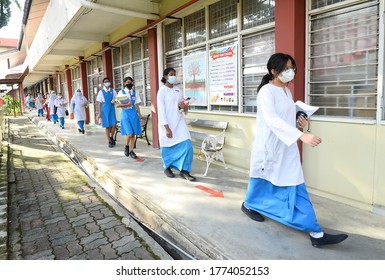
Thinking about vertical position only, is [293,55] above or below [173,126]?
above

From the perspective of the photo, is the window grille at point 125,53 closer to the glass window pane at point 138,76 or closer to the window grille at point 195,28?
the glass window pane at point 138,76

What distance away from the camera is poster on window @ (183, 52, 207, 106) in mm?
5691

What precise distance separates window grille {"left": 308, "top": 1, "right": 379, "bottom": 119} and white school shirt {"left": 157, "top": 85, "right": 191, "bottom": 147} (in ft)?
5.77

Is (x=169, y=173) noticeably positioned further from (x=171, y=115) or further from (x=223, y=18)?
(x=223, y=18)

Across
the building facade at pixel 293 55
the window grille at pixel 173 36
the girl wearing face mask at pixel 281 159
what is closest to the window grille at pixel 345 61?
the building facade at pixel 293 55

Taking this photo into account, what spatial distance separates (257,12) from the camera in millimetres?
4477

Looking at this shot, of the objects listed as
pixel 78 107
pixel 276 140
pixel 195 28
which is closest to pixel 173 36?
pixel 195 28

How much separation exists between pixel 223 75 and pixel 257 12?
1.13 m

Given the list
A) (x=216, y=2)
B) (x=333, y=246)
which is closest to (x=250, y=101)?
(x=216, y=2)

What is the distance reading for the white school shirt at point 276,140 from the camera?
2.60 meters

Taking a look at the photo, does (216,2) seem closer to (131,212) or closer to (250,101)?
(250,101)

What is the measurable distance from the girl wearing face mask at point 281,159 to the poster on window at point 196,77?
9.66ft

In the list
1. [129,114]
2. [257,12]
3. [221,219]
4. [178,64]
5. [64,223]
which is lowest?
[64,223]

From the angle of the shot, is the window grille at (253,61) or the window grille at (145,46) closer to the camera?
the window grille at (253,61)
